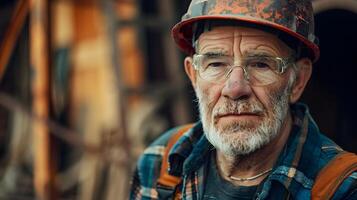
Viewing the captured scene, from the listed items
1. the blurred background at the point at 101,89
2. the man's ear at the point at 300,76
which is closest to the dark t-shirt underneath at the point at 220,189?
the man's ear at the point at 300,76

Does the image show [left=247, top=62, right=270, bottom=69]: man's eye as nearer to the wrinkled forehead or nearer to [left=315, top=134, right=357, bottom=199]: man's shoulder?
the wrinkled forehead

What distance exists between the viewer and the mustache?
8.66ft

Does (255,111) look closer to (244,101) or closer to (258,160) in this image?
(244,101)

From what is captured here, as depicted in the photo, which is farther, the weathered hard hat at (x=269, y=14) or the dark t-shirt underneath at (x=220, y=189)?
the dark t-shirt underneath at (x=220, y=189)

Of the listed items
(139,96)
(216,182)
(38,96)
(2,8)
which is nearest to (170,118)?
(139,96)

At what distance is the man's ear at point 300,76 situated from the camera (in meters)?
2.85

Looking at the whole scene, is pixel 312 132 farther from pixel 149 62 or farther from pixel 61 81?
pixel 61 81

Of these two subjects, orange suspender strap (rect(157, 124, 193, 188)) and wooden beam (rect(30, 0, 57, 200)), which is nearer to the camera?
orange suspender strap (rect(157, 124, 193, 188))

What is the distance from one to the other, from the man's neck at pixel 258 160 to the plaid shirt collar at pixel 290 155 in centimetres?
4

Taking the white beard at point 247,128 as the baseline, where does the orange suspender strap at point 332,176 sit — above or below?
below

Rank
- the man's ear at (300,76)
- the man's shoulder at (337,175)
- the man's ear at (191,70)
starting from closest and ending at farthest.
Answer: the man's shoulder at (337,175) < the man's ear at (300,76) < the man's ear at (191,70)

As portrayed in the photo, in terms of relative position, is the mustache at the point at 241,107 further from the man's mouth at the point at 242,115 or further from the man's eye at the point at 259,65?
the man's eye at the point at 259,65

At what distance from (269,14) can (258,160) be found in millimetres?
602

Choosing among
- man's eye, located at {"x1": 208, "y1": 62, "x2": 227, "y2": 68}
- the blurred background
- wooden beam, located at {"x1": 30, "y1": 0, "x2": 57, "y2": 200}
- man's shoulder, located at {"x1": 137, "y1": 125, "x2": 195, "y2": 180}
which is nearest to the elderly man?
man's eye, located at {"x1": 208, "y1": 62, "x2": 227, "y2": 68}
